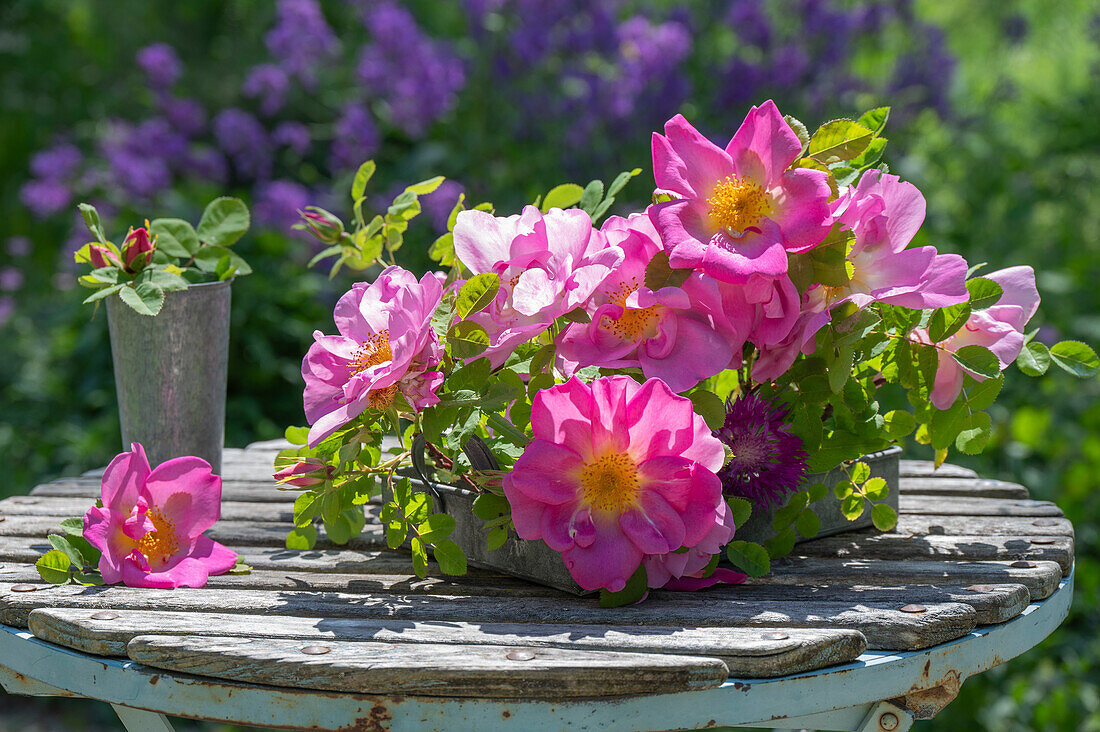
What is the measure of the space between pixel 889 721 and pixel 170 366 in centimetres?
90

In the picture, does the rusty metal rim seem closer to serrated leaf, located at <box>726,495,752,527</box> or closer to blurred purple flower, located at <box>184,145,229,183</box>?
serrated leaf, located at <box>726,495,752,527</box>

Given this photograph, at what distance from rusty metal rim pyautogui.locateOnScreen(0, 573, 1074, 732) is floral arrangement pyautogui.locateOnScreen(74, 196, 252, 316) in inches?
15.7

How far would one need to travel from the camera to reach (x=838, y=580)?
1.09 meters

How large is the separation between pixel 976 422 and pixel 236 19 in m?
4.96

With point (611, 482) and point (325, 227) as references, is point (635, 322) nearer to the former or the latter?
point (611, 482)

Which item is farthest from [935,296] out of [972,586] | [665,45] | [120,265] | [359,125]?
[359,125]

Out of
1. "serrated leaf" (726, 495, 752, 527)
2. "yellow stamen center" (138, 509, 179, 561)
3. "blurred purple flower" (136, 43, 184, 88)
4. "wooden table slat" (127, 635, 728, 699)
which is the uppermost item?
"blurred purple flower" (136, 43, 184, 88)

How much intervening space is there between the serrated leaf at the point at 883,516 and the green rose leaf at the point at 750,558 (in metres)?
0.20

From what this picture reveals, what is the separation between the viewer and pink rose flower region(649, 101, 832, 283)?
0.94 meters

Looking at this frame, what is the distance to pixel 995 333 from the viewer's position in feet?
3.45

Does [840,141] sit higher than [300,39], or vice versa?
[300,39]

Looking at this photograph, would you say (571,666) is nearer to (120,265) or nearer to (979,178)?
(120,265)

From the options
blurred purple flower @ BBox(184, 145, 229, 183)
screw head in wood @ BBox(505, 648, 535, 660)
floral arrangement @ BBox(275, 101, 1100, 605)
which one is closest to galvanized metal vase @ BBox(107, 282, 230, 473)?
floral arrangement @ BBox(275, 101, 1100, 605)

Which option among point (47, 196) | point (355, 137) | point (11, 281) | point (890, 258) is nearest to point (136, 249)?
point (890, 258)
